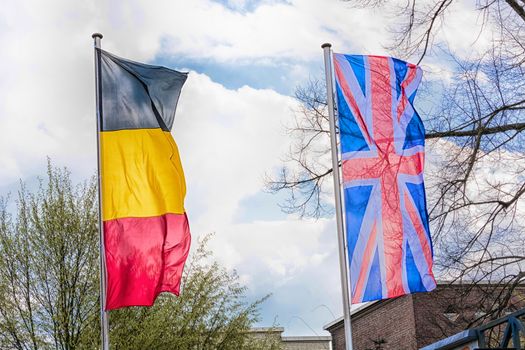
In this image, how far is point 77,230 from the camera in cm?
2242

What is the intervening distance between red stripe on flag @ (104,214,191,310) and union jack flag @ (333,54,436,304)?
2.44m

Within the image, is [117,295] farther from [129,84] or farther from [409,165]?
[409,165]

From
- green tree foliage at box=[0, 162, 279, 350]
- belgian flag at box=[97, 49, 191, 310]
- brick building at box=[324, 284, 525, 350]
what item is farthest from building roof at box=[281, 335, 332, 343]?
belgian flag at box=[97, 49, 191, 310]

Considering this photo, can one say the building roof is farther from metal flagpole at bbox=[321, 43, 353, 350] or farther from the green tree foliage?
metal flagpole at bbox=[321, 43, 353, 350]

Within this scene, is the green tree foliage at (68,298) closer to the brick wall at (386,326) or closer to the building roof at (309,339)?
the brick wall at (386,326)

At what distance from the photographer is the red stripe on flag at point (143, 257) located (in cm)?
1232

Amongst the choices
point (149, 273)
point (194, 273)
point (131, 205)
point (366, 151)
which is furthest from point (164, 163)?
point (194, 273)

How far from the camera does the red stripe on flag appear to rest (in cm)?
1232

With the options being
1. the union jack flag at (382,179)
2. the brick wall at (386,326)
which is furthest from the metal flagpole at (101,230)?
the brick wall at (386,326)

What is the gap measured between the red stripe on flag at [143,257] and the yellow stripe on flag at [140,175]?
161 mm

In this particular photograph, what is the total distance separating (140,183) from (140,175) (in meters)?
0.12

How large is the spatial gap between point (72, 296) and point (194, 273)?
3.68m

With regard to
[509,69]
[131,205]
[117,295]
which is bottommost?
[117,295]

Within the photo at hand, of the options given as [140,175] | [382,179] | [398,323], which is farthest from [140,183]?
[398,323]
